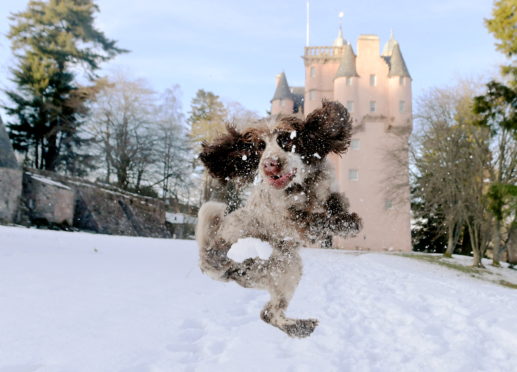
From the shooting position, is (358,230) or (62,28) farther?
(62,28)

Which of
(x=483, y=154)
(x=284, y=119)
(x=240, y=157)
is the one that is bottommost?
(x=240, y=157)

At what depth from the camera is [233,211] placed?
1449 millimetres

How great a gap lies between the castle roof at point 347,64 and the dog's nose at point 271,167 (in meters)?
0.80

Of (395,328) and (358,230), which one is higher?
(358,230)

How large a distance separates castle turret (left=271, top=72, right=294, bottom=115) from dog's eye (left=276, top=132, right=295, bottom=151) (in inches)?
4.3

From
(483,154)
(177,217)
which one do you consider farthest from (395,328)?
(483,154)

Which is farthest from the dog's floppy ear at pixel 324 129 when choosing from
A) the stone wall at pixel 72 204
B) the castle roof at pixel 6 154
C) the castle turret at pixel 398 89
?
the castle roof at pixel 6 154

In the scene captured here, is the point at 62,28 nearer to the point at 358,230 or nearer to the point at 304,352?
the point at 304,352

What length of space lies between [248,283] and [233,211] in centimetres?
33

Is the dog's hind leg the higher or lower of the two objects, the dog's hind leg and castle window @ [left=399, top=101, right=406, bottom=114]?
the lower

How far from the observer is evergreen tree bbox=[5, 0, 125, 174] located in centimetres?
786

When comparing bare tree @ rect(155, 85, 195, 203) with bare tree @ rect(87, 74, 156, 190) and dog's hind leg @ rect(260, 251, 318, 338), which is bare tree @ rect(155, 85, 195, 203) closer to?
bare tree @ rect(87, 74, 156, 190)

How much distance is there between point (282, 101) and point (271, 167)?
46 centimetres

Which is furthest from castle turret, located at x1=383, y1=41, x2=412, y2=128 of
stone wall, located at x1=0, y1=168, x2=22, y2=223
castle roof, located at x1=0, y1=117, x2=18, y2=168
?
stone wall, located at x1=0, y1=168, x2=22, y2=223
